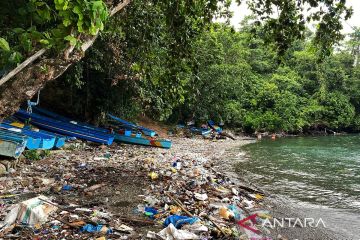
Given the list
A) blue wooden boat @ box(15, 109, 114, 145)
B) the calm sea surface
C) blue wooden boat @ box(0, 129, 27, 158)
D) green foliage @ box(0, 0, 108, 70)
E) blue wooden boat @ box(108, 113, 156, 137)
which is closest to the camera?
green foliage @ box(0, 0, 108, 70)

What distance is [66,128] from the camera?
45.2 ft

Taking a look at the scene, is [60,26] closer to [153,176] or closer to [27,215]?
[27,215]

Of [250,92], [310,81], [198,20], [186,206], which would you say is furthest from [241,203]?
[310,81]

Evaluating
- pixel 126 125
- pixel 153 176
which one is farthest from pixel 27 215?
pixel 126 125

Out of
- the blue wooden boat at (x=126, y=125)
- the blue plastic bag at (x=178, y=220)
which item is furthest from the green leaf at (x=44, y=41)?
the blue wooden boat at (x=126, y=125)

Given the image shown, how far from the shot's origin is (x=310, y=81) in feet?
118

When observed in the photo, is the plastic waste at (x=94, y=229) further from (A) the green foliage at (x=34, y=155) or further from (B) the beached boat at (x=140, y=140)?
(B) the beached boat at (x=140, y=140)

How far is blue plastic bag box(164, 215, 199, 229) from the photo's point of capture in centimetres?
459

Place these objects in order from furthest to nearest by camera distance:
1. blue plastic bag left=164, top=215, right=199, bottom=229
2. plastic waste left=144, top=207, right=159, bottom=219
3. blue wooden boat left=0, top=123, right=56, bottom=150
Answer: blue wooden boat left=0, top=123, right=56, bottom=150, plastic waste left=144, top=207, right=159, bottom=219, blue plastic bag left=164, top=215, right=199, bottom=229

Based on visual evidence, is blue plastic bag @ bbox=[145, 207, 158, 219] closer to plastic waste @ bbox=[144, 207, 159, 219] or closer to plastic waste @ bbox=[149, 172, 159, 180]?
plastic waste @ bbox=[144, 207, 159, 219]

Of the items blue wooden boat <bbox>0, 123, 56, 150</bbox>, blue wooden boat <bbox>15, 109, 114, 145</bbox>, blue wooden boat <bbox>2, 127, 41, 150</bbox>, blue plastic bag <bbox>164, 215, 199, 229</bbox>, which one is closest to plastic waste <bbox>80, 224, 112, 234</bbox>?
blue plastic bag <bbox>164, 215, 199, 229</bbox>

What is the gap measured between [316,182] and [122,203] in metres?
7.13

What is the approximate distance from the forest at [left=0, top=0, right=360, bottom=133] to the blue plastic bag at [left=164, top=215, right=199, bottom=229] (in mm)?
2701

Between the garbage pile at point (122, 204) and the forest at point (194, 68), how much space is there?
2.08 metres
